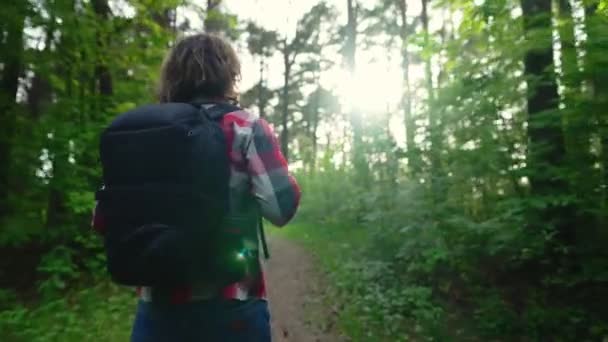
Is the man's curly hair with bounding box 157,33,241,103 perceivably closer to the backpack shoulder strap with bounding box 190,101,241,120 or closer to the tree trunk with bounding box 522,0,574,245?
the backpack shoulder strap with bounding box 190,101,241,120

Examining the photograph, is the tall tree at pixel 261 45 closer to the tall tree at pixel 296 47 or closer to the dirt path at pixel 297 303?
the tall tree at pixel 296 47

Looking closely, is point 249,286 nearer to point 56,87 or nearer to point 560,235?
point 560,235

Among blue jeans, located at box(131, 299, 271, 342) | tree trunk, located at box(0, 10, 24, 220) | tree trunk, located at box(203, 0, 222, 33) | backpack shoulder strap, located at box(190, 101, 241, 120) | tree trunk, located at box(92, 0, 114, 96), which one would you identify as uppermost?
tree trunk, located at box(203, 0, 222, 33)

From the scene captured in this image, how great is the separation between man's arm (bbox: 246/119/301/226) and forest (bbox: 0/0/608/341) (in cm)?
276

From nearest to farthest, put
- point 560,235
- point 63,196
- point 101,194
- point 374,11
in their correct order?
point 101,194 → point 560,235 → point 63,196 → point 374,11

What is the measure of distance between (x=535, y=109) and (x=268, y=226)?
1310 centimetres

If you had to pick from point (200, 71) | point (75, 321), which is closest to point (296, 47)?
point (75, 321)

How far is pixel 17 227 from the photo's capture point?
6391mm

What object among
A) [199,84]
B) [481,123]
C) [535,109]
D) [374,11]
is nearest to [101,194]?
[199,84]

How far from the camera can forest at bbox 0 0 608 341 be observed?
16.4 ft

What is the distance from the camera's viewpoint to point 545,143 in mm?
5148

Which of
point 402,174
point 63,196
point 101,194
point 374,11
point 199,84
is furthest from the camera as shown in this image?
point 374,11

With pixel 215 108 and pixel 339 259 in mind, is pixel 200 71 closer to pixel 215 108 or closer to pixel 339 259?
pixel 215 108

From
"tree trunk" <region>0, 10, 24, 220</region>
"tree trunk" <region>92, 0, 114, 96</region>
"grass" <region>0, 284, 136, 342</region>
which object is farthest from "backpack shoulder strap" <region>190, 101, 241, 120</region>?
"tree trunk" <region>92, 0, 114, 96</region>
